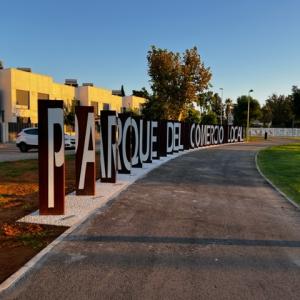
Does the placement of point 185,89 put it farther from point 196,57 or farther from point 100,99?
point 100,99

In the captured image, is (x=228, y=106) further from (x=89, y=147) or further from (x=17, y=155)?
(x=89, y=147)

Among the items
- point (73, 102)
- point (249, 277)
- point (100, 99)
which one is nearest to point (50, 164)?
point (249, 277)

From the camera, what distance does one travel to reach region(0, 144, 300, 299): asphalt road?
4840 mm

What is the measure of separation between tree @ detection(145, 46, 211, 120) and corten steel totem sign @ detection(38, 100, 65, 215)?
4164 centimetres

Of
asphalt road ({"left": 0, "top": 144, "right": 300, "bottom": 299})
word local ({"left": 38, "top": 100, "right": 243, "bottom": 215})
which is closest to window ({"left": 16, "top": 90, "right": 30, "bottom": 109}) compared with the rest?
word local ({"left": 38, "top": 100, "right": 243, "bottom": 215})

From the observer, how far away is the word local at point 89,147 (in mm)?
8414

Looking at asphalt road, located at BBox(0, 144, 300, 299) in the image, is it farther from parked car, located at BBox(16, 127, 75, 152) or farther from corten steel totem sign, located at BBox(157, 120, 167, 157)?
parked car, located at BBox(16, 127, 75, 152)

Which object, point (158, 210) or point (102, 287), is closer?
point (102, 287)

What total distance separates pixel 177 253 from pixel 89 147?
4.90 meters

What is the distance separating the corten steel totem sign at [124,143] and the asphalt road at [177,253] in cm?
437

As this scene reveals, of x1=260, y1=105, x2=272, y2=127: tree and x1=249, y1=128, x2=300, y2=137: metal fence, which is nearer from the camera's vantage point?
x1=249, y1=128, x2=300, y2=137: metal fence

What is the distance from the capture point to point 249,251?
6363mm

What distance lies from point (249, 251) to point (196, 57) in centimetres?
4605

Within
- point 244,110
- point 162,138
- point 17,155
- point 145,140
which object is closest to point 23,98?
point 17,155
